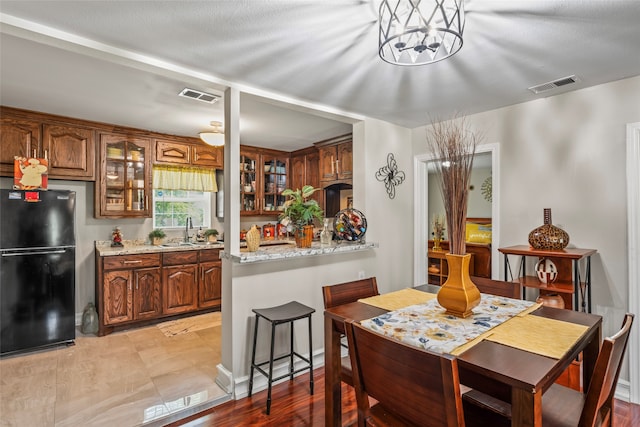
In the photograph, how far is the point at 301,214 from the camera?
283cm

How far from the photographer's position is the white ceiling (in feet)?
5.28

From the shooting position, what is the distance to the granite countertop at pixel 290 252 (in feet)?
7.89

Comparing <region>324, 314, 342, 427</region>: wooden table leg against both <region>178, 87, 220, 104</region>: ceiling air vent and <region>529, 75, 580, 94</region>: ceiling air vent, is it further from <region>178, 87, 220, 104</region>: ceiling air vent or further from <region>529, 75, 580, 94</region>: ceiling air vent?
<region>529, 75, 580, 94</region>: ceiling air vent

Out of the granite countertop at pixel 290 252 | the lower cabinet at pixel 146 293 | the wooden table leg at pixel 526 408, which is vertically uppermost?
the granite countertop at pixel 290 252

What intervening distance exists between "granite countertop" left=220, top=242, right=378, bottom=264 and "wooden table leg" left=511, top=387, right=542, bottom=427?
5.83 ft

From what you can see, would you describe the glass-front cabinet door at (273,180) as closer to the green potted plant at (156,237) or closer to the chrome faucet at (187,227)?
the chrome faucet at (187,227)

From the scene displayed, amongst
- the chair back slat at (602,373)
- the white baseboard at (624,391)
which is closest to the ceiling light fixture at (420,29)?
the chair back slat at (602,373)

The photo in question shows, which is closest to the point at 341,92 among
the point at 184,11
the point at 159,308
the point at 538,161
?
the point at 184,11

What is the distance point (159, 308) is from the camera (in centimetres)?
387

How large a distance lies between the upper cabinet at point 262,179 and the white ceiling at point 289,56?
1761 millimetres

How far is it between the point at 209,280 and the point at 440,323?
342cm

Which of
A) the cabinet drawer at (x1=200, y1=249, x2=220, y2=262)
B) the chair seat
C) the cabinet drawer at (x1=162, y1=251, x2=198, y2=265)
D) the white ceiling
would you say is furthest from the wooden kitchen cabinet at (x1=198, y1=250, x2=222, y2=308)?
the chair seat

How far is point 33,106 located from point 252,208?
2.77m

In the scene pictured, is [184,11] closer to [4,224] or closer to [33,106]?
[33,106]
